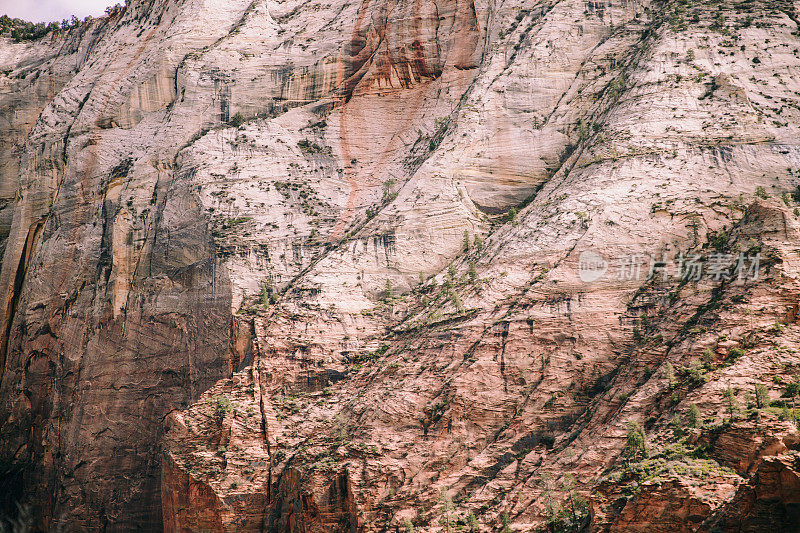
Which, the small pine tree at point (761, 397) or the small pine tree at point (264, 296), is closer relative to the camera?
the small pine tree at point (761, 397)

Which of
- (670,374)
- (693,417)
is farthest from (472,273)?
(693,417)

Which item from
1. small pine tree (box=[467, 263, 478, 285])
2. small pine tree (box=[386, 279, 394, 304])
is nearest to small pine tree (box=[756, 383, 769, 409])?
small pine tree (box=[467, 263, 478, 285])

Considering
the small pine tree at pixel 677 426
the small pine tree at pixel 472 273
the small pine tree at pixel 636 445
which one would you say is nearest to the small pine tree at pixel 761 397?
the small pine tree at pixel 677 426

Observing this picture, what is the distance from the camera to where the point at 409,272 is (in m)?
56.0

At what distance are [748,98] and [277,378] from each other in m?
29.0

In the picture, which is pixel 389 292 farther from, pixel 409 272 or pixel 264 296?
pixel 264 296

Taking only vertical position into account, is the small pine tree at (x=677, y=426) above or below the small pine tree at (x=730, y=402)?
below

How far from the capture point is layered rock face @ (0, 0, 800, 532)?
42.0 m

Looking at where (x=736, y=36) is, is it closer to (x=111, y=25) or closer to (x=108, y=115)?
(x=108, y=115)

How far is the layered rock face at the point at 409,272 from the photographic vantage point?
138ft

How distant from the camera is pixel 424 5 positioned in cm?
6725

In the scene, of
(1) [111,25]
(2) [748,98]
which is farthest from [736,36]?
(1) [111,25]

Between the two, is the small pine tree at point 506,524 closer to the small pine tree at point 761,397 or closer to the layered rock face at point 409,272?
the layered rock face at point 409,272

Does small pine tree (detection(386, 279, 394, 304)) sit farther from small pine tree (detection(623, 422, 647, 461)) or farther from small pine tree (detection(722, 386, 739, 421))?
small pine tree (detection(722, 386, 739, 421))
